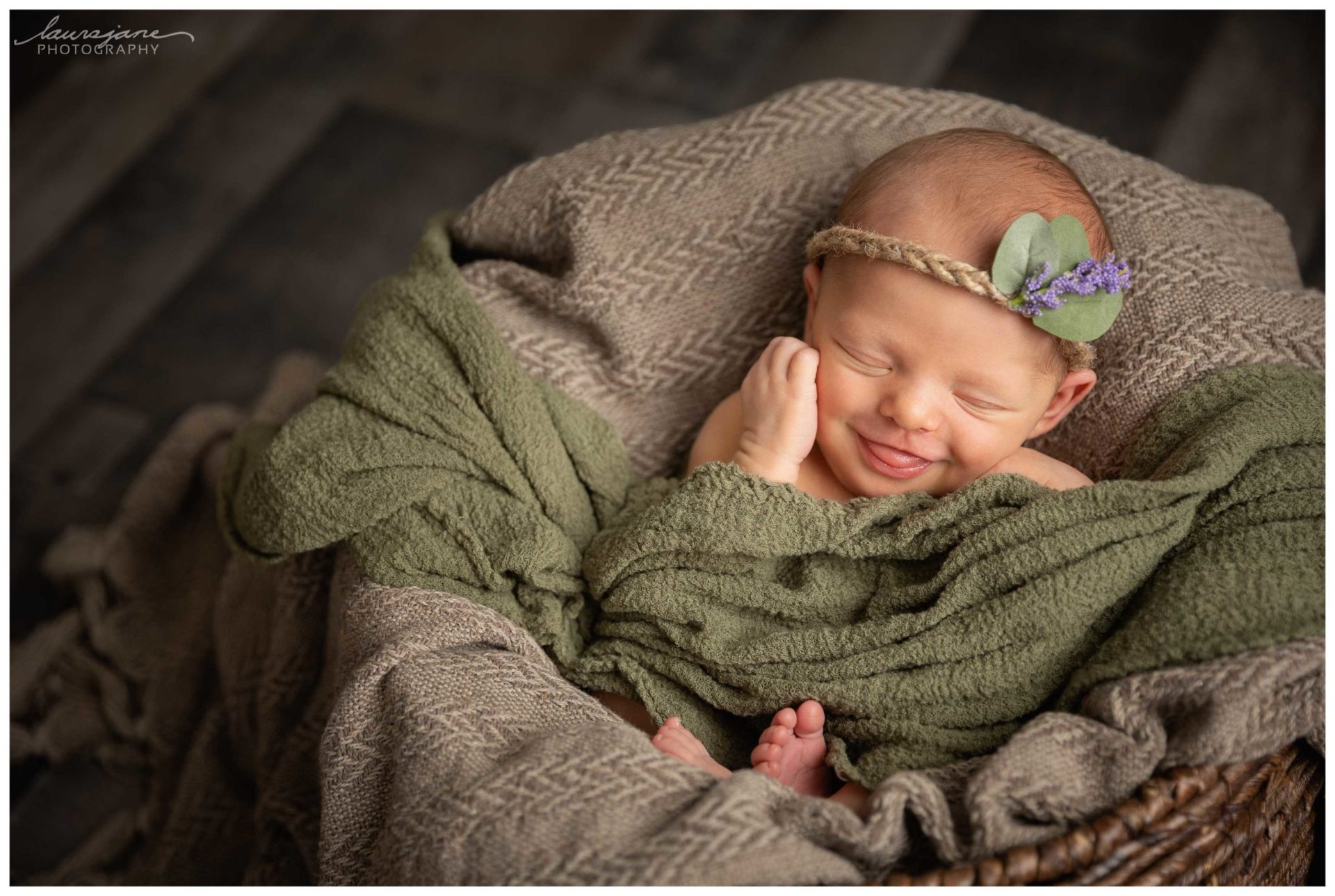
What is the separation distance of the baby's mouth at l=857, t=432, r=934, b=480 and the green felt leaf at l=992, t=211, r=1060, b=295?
0.21 metres

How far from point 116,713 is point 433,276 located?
2.94 feet

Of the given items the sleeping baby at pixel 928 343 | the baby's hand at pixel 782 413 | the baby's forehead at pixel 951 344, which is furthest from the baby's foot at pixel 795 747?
the baby's forehead at pixel 951 344

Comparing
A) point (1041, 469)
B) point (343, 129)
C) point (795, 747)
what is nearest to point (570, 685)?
point (795, 747)

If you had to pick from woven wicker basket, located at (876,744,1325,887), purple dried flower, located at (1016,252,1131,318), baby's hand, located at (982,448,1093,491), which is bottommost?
woven wicker basket, located at (876,744,1325,887)

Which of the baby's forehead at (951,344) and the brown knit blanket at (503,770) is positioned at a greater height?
the baby's forehead at (951,344)

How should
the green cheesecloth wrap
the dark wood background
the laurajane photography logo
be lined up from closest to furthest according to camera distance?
1. the green cheesecloth wrap
2. the dark wood background
3. the laurajane photography logo

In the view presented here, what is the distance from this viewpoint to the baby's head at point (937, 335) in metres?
1.19

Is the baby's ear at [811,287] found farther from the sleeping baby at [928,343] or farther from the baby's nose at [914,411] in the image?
the baby's nose at [914,411]

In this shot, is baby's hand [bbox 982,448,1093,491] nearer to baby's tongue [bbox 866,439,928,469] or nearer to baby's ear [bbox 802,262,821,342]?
baby's tongue [bbox 866,439,928,469]

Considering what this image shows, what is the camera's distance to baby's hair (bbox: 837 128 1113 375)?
1.20 metres

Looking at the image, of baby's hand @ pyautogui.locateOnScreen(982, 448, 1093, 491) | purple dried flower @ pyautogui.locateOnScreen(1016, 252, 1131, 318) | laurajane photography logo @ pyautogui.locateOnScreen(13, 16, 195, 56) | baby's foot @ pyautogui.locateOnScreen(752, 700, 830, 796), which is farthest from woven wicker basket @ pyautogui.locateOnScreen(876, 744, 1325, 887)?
laurajane photography logo @ pyautogui.locateOnScreen(13, 16, 195, 56)

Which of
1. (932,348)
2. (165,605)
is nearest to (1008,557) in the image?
(932,348)

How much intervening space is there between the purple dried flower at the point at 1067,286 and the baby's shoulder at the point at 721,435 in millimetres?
360

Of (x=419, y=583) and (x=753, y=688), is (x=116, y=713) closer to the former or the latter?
(x=419, y=583)
